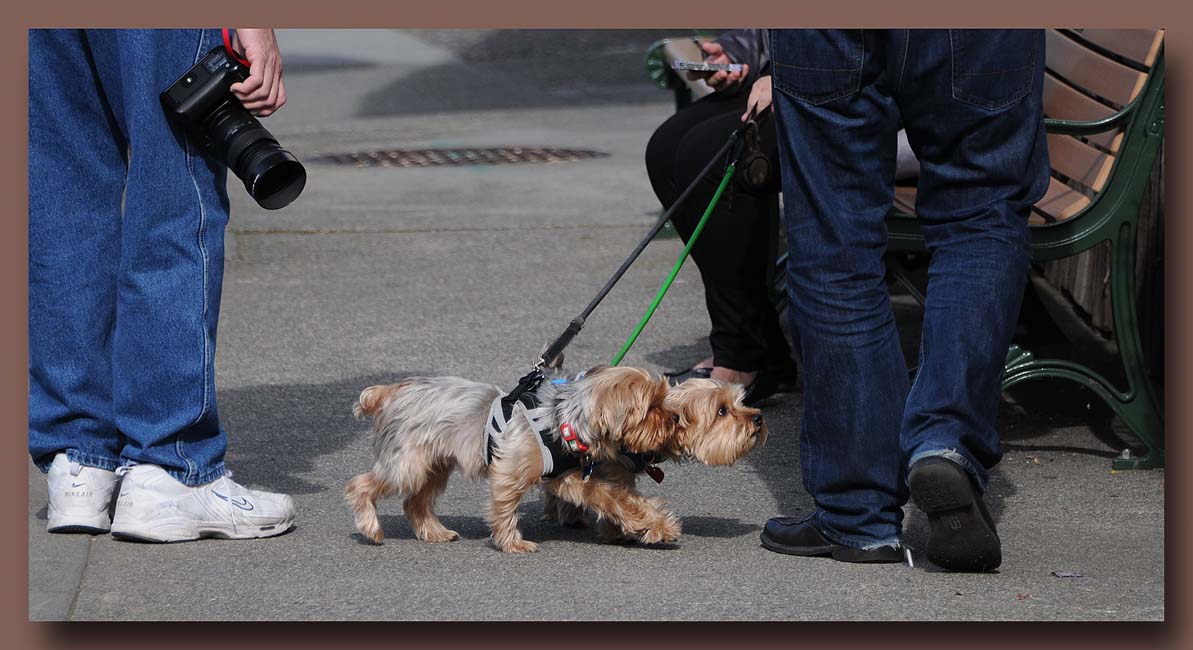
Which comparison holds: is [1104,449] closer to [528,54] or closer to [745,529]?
[745,529]

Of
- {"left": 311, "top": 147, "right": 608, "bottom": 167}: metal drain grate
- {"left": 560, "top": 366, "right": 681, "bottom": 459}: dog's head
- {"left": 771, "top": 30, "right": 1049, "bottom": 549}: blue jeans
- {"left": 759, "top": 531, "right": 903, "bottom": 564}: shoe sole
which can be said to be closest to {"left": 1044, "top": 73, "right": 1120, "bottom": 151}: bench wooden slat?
{"left": 771, "top": 30, "right": 1049, "bottom": 549}: blue jeans

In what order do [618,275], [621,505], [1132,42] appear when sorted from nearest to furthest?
[621,505]
[618,275]
[1132,42]

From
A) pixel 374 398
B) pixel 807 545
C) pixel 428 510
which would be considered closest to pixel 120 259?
pixel 374 398

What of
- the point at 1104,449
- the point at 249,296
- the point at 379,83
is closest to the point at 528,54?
the point at 379,83

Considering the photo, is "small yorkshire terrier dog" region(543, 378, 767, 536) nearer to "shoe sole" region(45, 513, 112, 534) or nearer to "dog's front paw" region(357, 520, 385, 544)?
"dog's front paw" region(357, 520, 385, 544)

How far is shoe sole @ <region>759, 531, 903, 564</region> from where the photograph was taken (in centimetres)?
380

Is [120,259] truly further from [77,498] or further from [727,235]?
[727,235]

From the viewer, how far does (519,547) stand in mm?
4035

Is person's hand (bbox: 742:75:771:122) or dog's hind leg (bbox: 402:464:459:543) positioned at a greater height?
person's hand (bbox: 742:75:771:122)

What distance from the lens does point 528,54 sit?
1797cm

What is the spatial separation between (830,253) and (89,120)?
1.98m

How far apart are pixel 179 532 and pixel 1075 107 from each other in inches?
132

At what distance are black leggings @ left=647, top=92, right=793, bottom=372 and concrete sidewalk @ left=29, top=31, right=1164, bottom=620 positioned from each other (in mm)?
259

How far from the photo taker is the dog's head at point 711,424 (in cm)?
403
